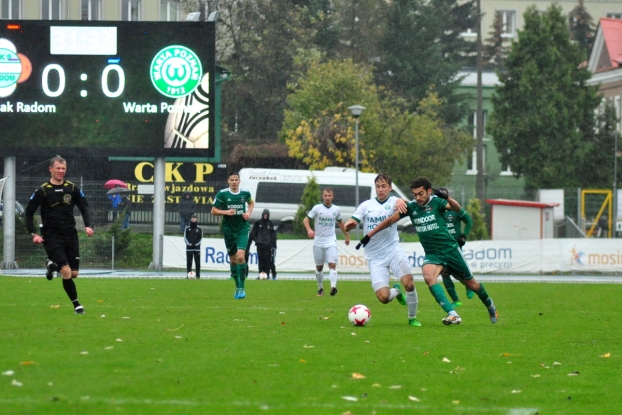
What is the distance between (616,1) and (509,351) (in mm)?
76470

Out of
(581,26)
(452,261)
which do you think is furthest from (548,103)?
(452,261)

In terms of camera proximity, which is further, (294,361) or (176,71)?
(176,71)

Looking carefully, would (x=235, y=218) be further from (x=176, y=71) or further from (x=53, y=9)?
(x=53, y=9)

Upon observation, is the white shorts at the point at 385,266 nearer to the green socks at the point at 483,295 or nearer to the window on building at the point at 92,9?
the green socks at the point at 483,295

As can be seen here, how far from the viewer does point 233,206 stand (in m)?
17.1

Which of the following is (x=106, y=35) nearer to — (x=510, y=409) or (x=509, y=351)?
(x=509, y=351)

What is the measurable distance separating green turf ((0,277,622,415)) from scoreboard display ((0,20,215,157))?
1299 cm

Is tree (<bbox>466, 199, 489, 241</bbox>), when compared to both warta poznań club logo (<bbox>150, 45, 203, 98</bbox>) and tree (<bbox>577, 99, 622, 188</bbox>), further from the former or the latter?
tree (<bbox>577, 99, 622, 188</bbox>)

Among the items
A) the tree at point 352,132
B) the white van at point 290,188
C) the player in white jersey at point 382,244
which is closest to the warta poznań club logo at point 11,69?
the white van at point 290,188

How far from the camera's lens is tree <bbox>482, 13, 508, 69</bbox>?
262ft

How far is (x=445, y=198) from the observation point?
Result: 12.5m

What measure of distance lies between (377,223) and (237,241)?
13.8 feet

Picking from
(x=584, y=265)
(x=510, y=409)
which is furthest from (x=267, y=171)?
(x=510, y=409)

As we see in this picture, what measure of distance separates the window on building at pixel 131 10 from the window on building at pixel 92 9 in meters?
1.29
